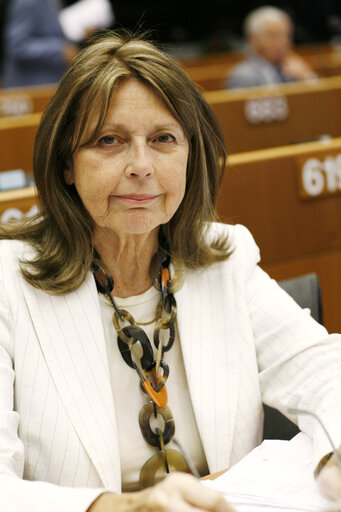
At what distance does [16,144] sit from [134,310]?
2.66 m

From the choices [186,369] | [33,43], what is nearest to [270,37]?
[33,43]

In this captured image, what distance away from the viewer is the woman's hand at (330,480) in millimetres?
1157

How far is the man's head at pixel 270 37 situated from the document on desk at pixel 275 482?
213 inches

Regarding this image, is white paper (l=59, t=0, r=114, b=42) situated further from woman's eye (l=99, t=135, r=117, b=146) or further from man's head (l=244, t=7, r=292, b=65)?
woman's eye (l=99, t=135, r=117, b=146)

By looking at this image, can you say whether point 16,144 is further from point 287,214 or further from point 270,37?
point 270,37

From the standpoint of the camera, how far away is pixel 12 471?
1.28 m

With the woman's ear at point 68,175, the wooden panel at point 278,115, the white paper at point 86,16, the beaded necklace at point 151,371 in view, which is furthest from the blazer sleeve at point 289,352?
the white paper at point 86,16

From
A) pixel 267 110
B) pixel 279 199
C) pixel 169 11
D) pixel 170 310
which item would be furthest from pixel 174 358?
pixel 169 11

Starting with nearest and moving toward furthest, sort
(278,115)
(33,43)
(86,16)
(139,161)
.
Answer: (139,161)
(278,115)
(33,43)
(86,16)

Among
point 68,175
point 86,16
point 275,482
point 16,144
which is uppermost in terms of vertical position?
point 86,16

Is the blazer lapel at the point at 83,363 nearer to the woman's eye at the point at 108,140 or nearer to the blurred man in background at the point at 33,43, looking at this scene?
the woman's eye at the point at 108,140

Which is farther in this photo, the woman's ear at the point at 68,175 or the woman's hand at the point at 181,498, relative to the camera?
the woman's ear at the point at 68,175

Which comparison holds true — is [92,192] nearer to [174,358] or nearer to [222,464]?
[174,358]

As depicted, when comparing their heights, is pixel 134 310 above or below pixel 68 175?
below
